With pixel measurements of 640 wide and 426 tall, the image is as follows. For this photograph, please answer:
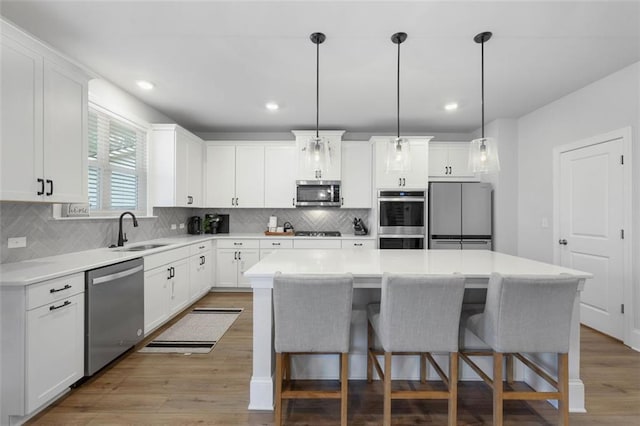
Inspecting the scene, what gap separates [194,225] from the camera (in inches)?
199

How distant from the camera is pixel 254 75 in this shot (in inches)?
123

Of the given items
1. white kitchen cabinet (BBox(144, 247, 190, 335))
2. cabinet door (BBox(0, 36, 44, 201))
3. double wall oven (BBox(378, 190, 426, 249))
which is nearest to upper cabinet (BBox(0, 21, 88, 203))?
cabinet door (BBox(0, 36, 44, 201))

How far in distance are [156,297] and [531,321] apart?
3.21m

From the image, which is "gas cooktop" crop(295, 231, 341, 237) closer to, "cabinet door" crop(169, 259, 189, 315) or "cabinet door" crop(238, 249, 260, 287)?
"cabinet door" crop(238, 249, 260, 287)

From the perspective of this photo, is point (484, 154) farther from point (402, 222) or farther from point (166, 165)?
point (166, 165)

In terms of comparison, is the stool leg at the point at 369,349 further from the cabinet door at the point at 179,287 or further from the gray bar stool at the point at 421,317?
the cabinet door at the point at 179,287

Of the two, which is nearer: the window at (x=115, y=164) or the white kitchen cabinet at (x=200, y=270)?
the window at (x=115, y=164)

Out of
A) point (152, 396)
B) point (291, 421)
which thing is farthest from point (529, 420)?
point (152, 396)

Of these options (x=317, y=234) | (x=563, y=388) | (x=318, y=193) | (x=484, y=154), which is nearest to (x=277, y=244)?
(x=317, y=234)

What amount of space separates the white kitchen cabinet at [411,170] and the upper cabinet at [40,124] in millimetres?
3588

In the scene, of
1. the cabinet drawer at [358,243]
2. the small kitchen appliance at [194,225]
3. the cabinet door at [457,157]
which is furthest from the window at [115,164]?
the cabinet door at [457,157]

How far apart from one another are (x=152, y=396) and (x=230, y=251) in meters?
2.69

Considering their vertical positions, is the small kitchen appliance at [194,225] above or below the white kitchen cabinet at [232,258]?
above

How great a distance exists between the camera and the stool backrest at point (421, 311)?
5.40 ft
